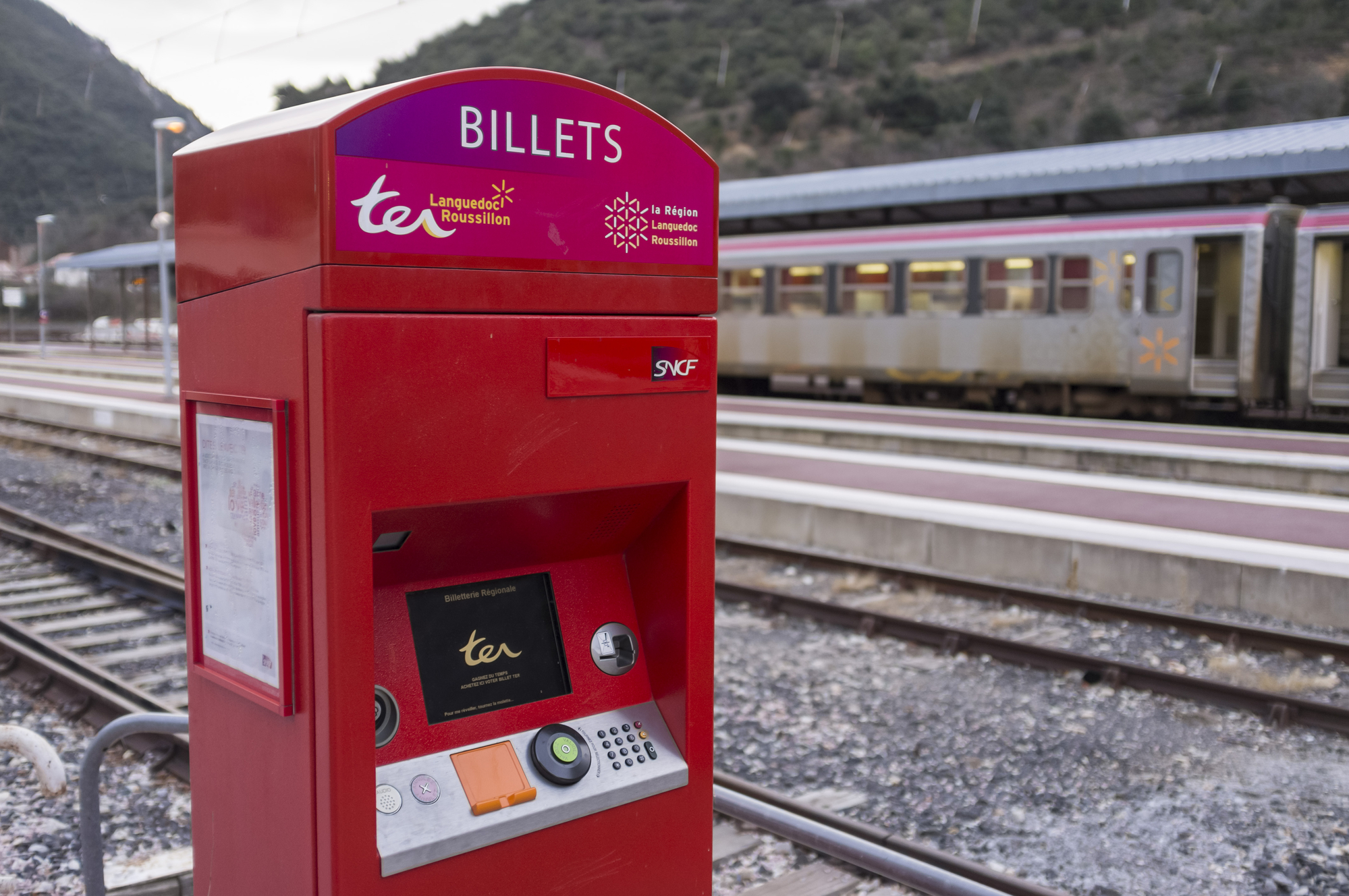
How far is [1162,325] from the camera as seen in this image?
17.7m

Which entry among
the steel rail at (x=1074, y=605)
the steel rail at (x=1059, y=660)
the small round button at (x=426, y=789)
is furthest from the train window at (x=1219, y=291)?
the small round button at (x=426, y=789)

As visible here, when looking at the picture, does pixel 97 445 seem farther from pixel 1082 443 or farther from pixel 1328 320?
pixel 1328 320

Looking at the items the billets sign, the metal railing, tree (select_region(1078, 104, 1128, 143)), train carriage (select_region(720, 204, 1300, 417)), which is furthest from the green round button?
tree (select_region(1078, 104, 1128, 143))

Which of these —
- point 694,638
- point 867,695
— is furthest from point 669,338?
point 867,695

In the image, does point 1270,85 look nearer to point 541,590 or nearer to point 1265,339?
point 1265,339

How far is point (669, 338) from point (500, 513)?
0.53 meters

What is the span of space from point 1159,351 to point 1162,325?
419mm

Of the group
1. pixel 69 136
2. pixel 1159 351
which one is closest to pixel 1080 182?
pixel 1159 351

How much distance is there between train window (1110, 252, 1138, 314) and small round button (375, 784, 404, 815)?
17.8 meters

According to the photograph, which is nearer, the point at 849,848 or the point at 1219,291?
the point at 849,848

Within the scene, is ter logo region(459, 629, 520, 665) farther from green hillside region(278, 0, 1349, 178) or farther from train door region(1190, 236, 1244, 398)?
green hillside region(278, 0, 1349, 178)

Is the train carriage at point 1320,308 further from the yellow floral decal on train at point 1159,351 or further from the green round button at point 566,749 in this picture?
the green round button at point 566,749

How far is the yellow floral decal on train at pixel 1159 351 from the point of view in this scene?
17.6 m

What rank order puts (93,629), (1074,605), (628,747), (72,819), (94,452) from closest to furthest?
(628,747) < (72,819) < (93,629) < (1074,605) < (94,452)
